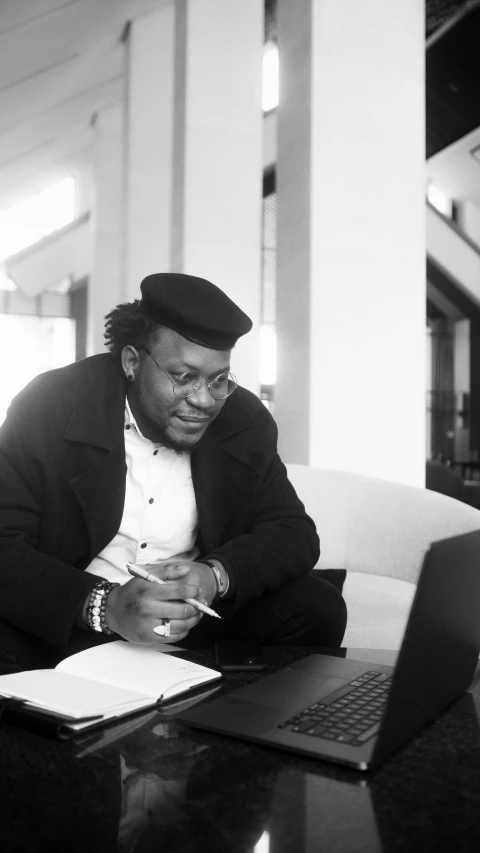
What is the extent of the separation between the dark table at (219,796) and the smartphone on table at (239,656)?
30cm

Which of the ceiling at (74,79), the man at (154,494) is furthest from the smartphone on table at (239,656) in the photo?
the ceiling at (74,79)

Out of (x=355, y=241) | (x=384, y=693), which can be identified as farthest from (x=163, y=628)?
(x=355, y=241)

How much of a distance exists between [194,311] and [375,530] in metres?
0.99

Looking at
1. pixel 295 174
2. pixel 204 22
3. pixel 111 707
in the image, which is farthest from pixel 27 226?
pixel 111 707

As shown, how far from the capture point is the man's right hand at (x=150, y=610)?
1301 millimetres

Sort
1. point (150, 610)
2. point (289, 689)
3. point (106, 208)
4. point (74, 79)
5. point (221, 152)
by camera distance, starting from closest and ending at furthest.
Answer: point (289, 689) < point (150, 610) < point (221, 152) < point (74, 79) < point (106, 208)

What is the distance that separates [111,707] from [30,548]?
0.64 meters

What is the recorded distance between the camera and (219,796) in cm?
80

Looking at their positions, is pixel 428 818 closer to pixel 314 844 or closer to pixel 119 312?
pixel 314 844

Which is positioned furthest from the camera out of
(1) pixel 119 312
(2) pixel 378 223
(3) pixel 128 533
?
(2) pixel 378 223

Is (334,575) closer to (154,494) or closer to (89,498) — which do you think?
(154,494)

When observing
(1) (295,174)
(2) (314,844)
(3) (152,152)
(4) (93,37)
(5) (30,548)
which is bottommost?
(2) (314,844)

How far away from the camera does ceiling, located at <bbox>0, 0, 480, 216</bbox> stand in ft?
20.5

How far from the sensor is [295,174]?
3.36 metres
